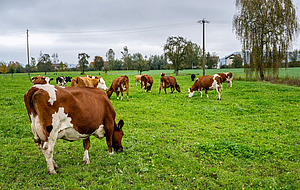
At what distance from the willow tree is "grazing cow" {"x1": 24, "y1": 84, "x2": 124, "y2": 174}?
26.9 metres

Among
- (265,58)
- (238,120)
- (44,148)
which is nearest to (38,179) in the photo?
(44,148)

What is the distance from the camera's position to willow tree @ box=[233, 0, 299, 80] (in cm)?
2558

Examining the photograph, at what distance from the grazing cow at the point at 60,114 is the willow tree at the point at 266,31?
1061 inches

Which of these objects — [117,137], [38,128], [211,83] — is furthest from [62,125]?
[211,83]

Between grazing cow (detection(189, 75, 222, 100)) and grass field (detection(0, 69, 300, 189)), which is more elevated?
grazing cow (detection(189, 75, 222, 100))

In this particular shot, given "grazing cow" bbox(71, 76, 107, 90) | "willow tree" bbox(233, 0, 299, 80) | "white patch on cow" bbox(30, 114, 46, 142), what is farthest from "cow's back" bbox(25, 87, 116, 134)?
"willow tree" bbox(233, 0, 299, 80)

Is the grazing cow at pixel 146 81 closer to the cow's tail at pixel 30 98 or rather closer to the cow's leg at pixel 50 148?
the cow's leg at pixel 50 148

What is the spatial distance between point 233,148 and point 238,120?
4188 mm

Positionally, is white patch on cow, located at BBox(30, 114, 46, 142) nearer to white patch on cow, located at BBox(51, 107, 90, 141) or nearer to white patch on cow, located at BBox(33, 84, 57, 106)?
white patch on cow, located at BBox(51, 107, 90, 141)

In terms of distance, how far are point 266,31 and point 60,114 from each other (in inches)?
1147

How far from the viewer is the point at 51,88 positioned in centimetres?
439

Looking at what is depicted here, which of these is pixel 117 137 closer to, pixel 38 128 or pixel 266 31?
pixel 38 128

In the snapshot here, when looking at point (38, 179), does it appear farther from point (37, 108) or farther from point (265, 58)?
point (265, 58)

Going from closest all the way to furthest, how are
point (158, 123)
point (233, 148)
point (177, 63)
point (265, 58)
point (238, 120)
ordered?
point (233, 148)
point (158, 123)
point (238, 120)
point (265, 58)
point (177, 63)
